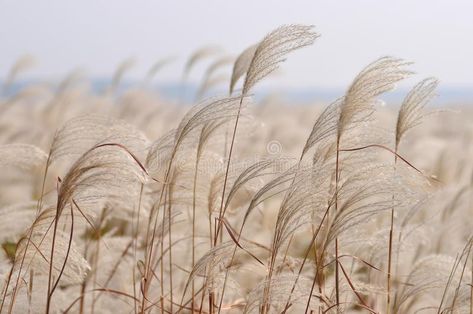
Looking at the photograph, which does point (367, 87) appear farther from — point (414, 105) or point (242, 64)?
point (242, 64)

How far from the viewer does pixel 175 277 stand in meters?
4.05

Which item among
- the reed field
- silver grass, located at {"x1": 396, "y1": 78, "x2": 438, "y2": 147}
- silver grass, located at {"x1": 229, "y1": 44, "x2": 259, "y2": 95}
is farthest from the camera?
silver grass, located at {"x1": 229, "y1": 44, "x2": 259, "y2": 95}

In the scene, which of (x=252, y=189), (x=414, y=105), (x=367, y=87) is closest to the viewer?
(x=367, y=87)

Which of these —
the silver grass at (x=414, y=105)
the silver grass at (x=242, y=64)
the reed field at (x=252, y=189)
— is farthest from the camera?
the silver grass at (x=242, y=64)

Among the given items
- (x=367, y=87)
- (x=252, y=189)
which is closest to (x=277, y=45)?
(x=367, y=87)

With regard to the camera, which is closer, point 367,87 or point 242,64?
point 367,87

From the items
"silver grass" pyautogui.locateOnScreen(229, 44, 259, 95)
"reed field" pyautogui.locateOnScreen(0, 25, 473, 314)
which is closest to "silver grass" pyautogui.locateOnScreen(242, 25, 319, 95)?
"reed field" pyautogui.locateOnScreen(0, 25, 473, 314)

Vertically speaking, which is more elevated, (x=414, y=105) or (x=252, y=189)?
(x=414, y=105)

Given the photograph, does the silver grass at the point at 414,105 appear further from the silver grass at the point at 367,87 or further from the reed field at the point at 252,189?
the silver grass at the point at 367,87

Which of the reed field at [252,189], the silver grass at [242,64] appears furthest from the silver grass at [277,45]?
the silver grass at [242,64]

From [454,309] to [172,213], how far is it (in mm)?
1017

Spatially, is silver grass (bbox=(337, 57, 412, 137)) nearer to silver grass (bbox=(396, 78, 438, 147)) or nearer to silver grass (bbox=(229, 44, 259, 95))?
silver grass (bbox=(396, 78, 438, 147))

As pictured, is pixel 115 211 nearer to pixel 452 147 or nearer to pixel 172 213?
pixel 172 213

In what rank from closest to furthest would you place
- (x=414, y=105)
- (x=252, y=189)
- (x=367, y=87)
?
(x=367, y=87) → (x=414, y=105) → (x=252, y=189)
